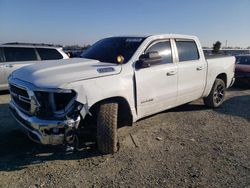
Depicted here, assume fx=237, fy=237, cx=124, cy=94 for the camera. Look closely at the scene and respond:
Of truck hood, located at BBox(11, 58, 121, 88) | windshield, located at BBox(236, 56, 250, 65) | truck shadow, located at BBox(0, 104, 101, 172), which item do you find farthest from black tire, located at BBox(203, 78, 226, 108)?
windshield, located at BBox(236, 56, 250, 65)

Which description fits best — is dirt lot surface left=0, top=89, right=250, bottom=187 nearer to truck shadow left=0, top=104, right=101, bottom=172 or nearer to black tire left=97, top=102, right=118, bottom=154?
truck shadow left=0, top=104, right=101, bottom=172

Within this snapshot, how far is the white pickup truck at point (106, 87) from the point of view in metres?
3.17

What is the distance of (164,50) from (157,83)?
0.79 meters

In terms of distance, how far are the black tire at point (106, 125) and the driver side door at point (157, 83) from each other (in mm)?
657

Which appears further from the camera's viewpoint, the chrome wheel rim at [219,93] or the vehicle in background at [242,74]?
the vehicle in background at [242,74]

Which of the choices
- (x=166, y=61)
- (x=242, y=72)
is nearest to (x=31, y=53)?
(x=166, y=61)

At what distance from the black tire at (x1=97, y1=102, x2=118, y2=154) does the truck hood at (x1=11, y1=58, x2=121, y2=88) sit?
19.9 inches

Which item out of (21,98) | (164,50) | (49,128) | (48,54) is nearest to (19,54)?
(48,54)

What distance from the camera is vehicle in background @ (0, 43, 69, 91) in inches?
318

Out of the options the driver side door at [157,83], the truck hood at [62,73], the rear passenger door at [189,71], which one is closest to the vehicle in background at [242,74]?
the rear passenger door at [189,71]

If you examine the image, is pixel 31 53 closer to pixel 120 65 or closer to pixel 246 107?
pixel 120 65

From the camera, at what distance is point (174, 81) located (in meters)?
4.80

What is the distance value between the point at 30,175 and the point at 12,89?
143 centimetres

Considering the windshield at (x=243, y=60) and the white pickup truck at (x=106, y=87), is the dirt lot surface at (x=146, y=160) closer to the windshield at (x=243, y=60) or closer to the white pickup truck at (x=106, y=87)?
the white pickup truck at (x=106, y=87)
